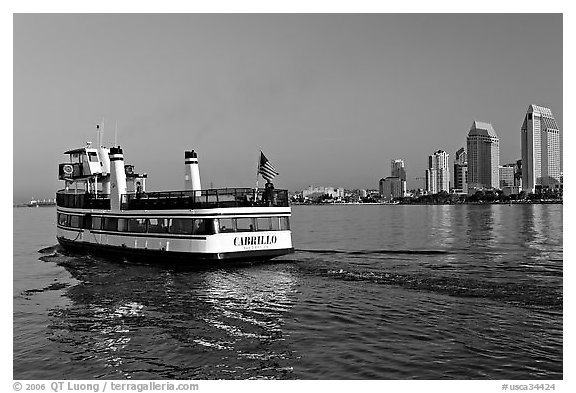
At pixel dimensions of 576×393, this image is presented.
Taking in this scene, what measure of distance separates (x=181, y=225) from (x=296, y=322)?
11866mm

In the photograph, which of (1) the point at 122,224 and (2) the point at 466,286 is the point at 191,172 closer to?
(1) the point at 122,224

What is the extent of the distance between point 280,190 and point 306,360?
14.5m

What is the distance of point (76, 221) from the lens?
33.6 metres

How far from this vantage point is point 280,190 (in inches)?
1018

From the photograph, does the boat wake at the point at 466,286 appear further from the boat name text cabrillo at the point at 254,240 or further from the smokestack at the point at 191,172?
the smokestack at the point at 191,172

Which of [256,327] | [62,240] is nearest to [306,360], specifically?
[256,327]

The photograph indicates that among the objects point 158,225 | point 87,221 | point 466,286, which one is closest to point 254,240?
point 158,225

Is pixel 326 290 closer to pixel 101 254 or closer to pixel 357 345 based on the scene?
pixel 357 345

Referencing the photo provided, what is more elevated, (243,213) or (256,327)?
(243,213)

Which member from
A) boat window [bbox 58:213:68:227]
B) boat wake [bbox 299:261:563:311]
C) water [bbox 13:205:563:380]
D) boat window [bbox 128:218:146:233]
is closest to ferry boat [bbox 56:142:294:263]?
boat window [bbox 128:218:146:233]

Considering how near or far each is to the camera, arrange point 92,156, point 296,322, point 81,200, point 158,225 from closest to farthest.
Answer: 1. point 296,322
2. point 158,225
3. point 81,200
4. point 92,156

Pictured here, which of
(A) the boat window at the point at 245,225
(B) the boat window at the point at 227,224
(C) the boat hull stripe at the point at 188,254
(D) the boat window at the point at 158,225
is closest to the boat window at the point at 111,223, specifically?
(C) the boat hull stripe at the point at 188,254

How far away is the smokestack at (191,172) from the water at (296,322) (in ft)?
18.6

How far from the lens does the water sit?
11641 mm
